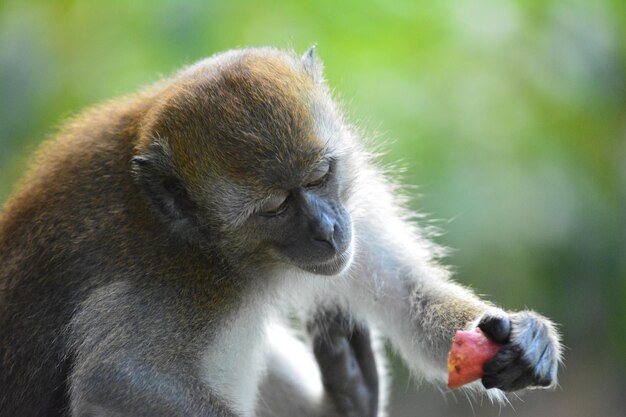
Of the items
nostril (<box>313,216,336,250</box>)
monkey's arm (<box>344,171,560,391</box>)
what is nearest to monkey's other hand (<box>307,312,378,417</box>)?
monkey's arm (<box>344,171,560,391</box>)

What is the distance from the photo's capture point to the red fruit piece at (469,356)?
414 cm

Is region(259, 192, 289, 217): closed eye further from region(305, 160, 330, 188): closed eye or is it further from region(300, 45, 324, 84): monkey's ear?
region(300, 45, 324, 84): monkey's ear

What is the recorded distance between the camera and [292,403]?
216 inches

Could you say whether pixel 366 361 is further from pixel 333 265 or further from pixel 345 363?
pixel 333 265

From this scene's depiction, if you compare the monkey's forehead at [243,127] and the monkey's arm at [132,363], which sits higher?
the monkey's forehead at [243,127]

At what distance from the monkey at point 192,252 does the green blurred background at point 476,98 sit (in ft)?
8.88

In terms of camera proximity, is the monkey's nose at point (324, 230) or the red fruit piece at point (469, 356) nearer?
the red fruit piece at point (469, 356)

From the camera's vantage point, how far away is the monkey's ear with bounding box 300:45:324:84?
4844mm

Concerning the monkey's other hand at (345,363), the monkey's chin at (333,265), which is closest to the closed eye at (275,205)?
the monkey's chin at (333,265)

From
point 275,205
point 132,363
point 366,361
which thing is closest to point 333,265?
point 275,205

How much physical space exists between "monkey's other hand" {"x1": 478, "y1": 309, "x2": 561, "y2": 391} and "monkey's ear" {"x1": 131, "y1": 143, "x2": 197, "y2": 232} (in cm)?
140

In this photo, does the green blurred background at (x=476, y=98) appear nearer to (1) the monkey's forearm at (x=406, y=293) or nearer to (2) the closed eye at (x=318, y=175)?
(1) the monkey's forearm at (x=406, y=293)

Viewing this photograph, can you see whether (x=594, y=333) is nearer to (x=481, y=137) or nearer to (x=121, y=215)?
(x=481, y=137)

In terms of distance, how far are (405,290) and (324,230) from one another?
3.44ft
